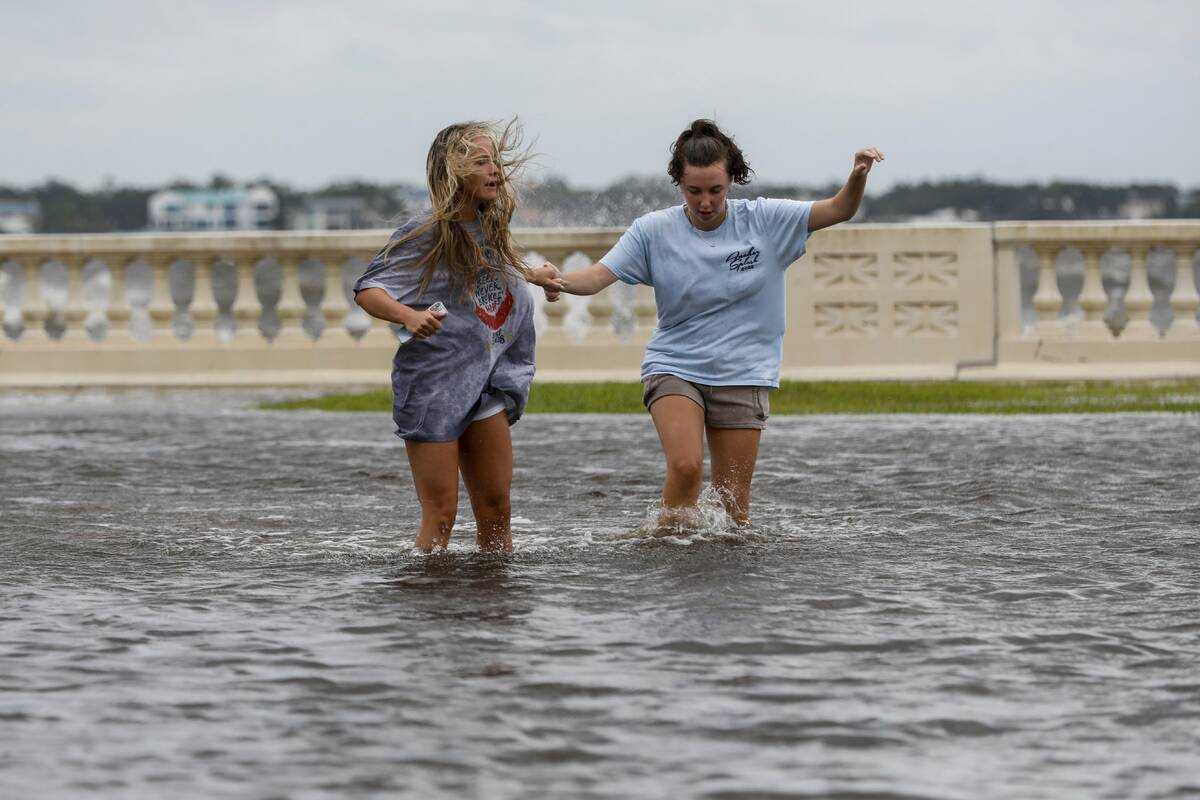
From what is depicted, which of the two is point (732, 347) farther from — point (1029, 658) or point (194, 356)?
point (194, 356)

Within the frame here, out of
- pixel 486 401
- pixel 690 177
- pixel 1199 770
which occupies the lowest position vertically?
pixel 1199 770

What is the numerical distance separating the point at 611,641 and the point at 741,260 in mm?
2088

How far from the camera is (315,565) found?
7059mm

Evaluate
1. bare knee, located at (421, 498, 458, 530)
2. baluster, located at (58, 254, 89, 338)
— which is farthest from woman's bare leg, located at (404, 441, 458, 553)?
baluster, located at (58, 254, 89, 338)

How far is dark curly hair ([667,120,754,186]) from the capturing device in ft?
23.0

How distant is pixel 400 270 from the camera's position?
263 inches

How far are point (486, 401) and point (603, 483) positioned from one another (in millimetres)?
3121

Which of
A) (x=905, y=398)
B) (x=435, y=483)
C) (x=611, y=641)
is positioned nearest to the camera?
(x=611, y=641)

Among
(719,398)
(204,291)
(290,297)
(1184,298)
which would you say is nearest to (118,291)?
(204,291)

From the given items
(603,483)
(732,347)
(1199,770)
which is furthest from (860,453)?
(1199,770)

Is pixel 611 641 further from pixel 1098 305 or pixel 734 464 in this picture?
pixel 1098 305

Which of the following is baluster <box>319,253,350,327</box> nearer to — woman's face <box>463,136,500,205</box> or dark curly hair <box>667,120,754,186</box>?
dark curly hair <box>667,120,754,186</box>

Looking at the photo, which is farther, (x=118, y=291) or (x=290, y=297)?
(x=118, y=291)

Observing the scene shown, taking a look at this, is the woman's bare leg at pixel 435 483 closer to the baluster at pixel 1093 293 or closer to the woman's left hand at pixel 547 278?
the woman's left hand at pixel 547 278
